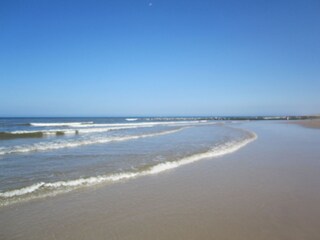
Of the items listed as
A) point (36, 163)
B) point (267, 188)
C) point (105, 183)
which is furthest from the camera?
point (36, 163)

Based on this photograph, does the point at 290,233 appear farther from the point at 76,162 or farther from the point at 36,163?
the point at 36,163

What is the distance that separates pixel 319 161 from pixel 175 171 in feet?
18.7

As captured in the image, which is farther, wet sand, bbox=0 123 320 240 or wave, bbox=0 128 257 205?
wave, bbox=0 128 257 205

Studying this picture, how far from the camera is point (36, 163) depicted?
404 inches

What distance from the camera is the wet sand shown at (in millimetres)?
4469

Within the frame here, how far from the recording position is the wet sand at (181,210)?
4.47 metres

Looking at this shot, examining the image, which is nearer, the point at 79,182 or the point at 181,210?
the point at 181,210

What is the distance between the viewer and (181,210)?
17.9 ft

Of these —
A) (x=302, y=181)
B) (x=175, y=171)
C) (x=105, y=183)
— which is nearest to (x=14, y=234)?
(x=105, y=183)

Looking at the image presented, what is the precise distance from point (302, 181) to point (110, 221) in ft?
17.8

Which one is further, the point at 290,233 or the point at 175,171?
the point at 175,171

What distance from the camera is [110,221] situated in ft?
16.1

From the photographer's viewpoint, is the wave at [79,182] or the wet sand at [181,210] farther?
the wave at [79,182]

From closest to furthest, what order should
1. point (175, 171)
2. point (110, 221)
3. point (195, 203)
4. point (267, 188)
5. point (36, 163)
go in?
point (110, 221) < point (195, 203) < point (267, 188) < point (175, 171) < point (36, 163)
